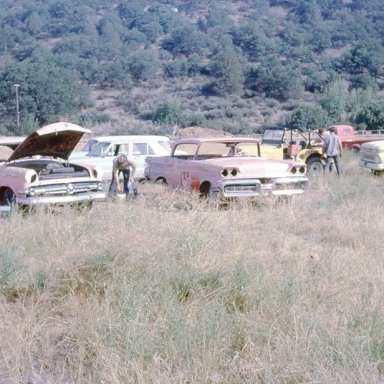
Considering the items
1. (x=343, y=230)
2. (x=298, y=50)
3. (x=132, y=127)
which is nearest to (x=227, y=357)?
(x=343, y=230)

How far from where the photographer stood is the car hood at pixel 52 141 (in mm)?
11477

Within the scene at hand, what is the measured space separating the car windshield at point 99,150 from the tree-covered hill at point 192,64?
25017 mm

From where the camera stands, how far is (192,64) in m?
68.8

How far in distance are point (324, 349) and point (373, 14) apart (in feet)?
310

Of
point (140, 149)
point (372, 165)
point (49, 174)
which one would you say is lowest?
point (372, 165)

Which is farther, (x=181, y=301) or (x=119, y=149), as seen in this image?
(x=119, y=149)

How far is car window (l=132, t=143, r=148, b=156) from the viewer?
18438mm

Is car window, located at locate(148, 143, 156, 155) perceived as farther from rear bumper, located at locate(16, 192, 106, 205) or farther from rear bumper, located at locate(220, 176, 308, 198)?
rear bumper, located at locate(16, 192, 106, 205)

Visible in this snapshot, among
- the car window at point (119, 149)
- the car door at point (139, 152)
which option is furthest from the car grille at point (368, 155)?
the car window at point (119, 149)

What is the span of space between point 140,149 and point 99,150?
1.05 m

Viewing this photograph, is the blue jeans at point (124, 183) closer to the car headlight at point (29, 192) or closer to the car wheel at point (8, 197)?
the car wheel at point (8, 197)

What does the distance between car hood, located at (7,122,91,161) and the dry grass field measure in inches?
117

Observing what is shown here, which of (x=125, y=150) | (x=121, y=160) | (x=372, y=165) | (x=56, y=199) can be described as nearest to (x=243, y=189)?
(x=56, y=199)

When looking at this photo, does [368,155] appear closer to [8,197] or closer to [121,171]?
[121,171]
